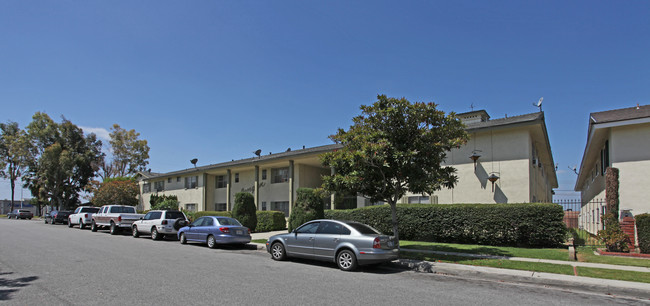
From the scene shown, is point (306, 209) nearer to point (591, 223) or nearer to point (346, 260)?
point (346, 260)

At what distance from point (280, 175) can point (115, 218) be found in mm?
11497

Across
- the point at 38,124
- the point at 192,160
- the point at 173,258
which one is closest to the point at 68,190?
the point at 38,124

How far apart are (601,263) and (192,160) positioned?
33.2 m

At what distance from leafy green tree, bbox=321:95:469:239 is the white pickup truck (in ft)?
54.4

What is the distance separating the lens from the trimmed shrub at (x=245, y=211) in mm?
23188

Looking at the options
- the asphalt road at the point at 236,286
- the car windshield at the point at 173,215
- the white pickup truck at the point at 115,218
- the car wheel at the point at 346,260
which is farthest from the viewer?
the white pickup truck at the point at 115,218

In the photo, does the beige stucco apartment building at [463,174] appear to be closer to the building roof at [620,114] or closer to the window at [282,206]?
the window at [282,206]

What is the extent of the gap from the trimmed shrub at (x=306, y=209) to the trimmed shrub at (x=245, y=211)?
4.58 m

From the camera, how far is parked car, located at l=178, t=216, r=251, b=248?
15.5 metres

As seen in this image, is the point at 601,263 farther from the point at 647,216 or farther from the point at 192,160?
the point at 192,160

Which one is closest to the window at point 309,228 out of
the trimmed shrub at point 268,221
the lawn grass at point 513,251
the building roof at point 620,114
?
the lawn grass at point 513,251

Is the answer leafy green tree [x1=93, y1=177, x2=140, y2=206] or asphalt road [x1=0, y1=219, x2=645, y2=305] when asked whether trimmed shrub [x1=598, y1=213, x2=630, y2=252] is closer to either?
asphalt road [x1=0, y1=219, x2=645, y2=305]

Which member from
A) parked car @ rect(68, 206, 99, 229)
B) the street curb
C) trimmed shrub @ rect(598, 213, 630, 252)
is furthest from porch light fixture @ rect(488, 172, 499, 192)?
parked car @ rect(68, 206, 99, 229)

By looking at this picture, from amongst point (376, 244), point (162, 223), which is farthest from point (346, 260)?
point (162, 223)
